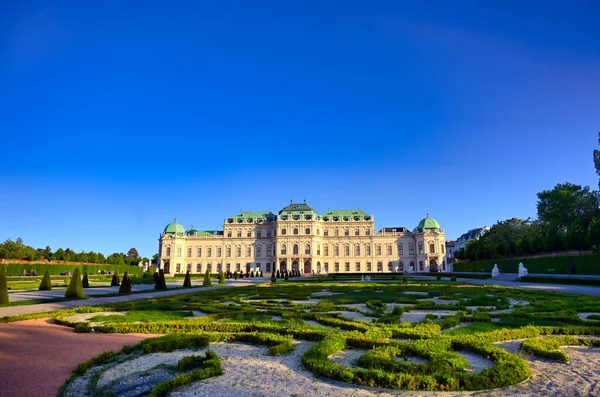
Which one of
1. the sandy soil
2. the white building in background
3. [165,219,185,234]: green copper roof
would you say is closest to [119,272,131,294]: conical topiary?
the sandy soil

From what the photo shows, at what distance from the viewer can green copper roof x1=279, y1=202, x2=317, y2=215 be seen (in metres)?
78.9

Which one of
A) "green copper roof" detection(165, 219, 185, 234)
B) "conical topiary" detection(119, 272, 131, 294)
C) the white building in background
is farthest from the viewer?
the white building in background

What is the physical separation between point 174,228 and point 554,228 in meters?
68.5

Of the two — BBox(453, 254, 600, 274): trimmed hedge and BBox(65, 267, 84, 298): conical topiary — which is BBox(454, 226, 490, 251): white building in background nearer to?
BBox(453, 254, 600, 274): trimmed hedge

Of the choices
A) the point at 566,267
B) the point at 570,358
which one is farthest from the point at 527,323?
the point at 566,267

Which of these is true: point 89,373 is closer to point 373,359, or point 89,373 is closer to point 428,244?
point 373,359

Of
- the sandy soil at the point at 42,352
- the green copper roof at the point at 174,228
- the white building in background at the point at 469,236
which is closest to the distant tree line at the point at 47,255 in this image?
the green copper roof at the point at 174,228

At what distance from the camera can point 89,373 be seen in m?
5.11

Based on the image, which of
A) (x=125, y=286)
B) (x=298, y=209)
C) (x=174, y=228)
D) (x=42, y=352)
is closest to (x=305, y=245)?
(x=298, y=209)

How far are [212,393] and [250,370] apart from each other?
0.98m

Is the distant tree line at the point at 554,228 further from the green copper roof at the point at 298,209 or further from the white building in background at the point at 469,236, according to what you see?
the white building in background at the point at 469,236

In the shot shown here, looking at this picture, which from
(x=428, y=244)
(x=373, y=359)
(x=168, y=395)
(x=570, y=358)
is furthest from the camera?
(x=428, y=244)

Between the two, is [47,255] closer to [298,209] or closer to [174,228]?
[174,228]

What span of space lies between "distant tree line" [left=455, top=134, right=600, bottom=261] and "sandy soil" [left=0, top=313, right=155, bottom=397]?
40.3 meters
